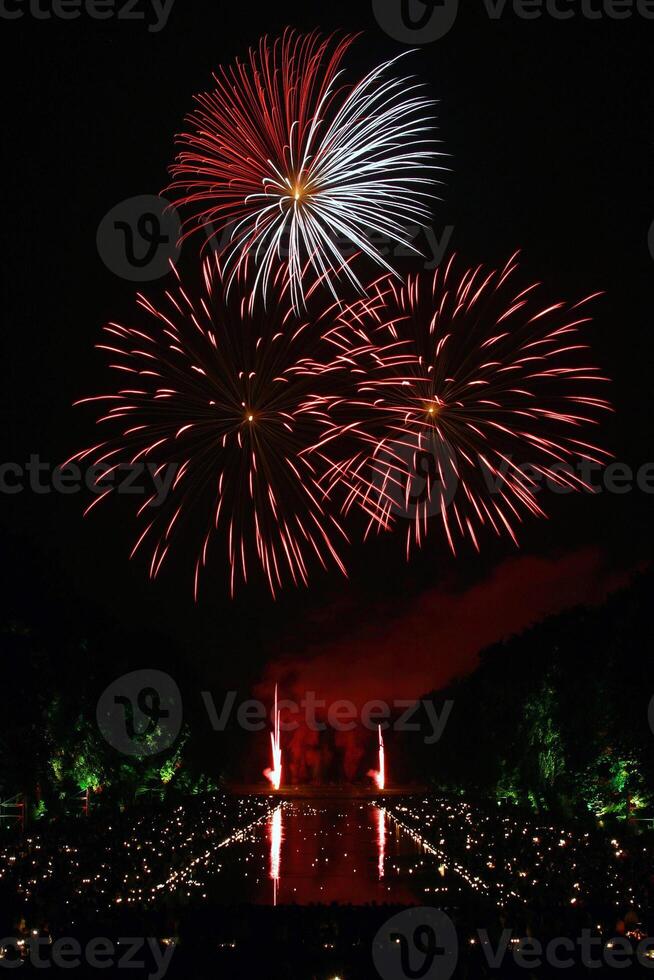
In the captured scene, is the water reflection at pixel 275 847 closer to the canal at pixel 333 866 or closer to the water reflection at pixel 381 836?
the canal at pixel 333 866

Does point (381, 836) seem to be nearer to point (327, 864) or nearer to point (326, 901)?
point (327, 864)

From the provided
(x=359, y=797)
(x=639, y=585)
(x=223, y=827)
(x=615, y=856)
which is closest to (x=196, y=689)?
(x=359, y=797)

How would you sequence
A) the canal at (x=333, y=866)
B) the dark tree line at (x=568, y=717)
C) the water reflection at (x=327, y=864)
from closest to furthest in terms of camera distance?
the canal at (x=333, y=866) < the water reflection at (x=327, y=864) < the dark tree line at (x=568, y=717)

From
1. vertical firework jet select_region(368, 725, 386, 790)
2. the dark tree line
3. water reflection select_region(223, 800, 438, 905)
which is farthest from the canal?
vertical firework jet select_region(368, 725, 386, 790)

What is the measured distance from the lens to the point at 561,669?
5275 centimetres

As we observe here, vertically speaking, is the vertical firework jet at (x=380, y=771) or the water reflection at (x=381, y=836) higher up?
the vertical firework jet at (x=380, y=771)

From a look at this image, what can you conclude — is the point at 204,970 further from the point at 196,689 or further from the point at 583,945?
the point at 196,689

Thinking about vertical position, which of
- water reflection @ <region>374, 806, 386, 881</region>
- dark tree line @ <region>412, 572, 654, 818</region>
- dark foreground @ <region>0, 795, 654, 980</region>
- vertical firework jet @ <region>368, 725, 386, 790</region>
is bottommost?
dark foreground @ <region>0, 795, 654, 980</region>

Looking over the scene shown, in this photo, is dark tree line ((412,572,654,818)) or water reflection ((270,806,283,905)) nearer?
water reflection ((270,806,283,905))

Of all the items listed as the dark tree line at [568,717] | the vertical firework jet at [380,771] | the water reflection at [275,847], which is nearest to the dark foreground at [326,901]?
the water reflection at [275,847]

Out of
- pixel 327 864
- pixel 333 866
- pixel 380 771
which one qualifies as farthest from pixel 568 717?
pixel 380 771

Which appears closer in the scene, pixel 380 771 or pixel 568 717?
pixel 568 717

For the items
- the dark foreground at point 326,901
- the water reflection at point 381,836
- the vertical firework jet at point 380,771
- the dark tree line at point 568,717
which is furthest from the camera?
the vertical firework jet at point 380,771

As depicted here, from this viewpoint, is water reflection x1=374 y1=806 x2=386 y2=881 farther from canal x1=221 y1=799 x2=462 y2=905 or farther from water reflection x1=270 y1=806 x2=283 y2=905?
water reflection x1=270 y1=806 x2=283 y2=905
